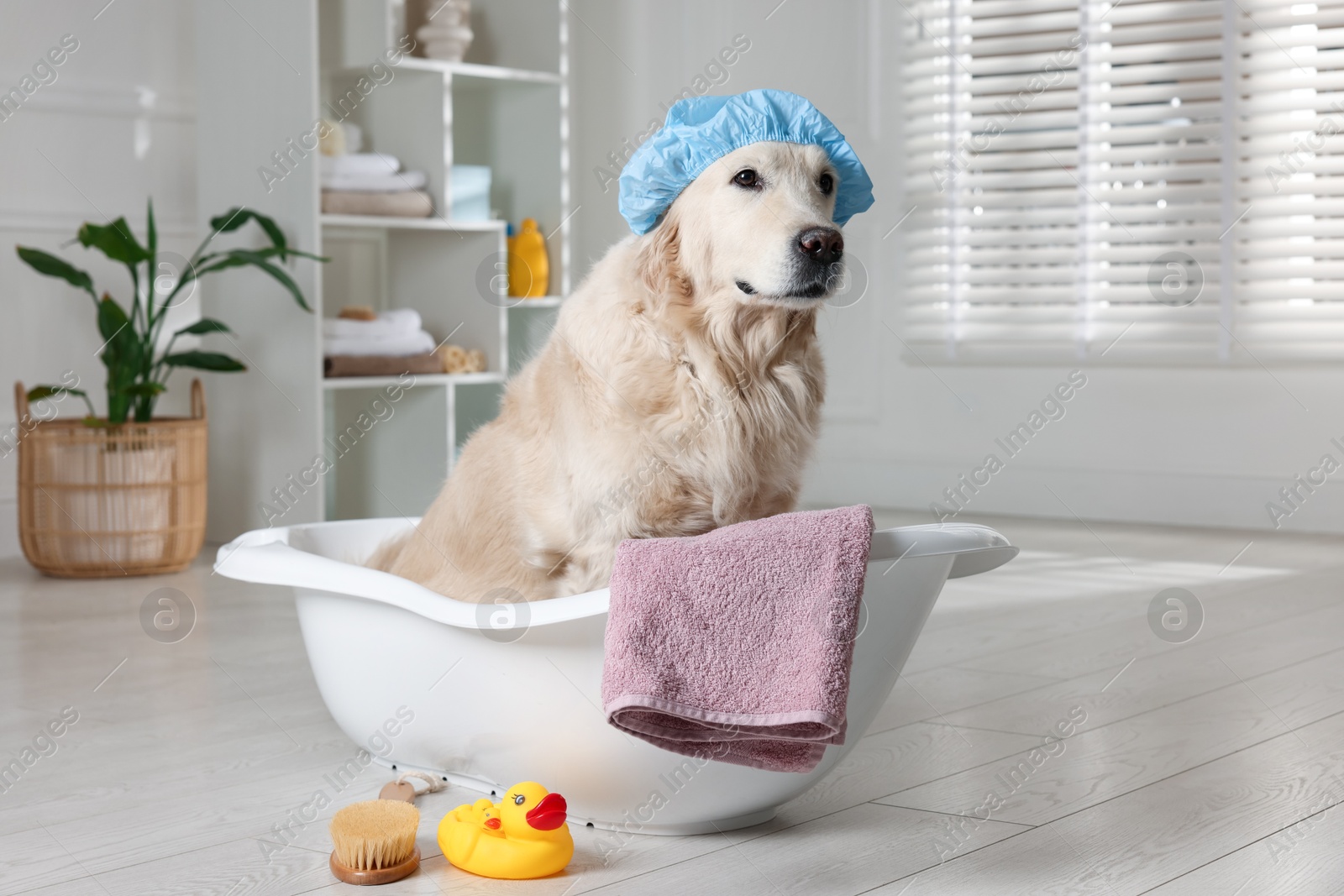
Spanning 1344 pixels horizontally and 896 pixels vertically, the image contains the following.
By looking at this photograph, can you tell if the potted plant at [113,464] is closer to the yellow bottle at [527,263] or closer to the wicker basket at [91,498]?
the wicker basket at [91,498]

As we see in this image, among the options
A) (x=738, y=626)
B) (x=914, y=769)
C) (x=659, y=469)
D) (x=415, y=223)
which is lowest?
(x=914, y=769)

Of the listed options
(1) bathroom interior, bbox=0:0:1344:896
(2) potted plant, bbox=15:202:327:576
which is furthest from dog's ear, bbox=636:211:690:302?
(2) potted plant, bbox=15:202:327:576

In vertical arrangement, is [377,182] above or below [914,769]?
above

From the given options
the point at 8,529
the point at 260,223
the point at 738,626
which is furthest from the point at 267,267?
the point at 738,626

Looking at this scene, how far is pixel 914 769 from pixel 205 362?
2701 millimetres

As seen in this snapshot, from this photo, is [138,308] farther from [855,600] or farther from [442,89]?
[855,600]

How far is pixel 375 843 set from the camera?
155 centimetres

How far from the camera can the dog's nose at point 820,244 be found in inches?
69.6

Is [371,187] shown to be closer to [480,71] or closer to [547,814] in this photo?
[480,71]

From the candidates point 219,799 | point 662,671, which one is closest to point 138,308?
point 219,799

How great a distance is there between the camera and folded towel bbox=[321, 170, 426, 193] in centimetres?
426

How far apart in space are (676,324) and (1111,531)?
3087 mm

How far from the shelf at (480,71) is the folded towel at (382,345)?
866 millimetres

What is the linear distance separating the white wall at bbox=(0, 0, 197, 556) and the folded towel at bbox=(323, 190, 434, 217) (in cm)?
71
